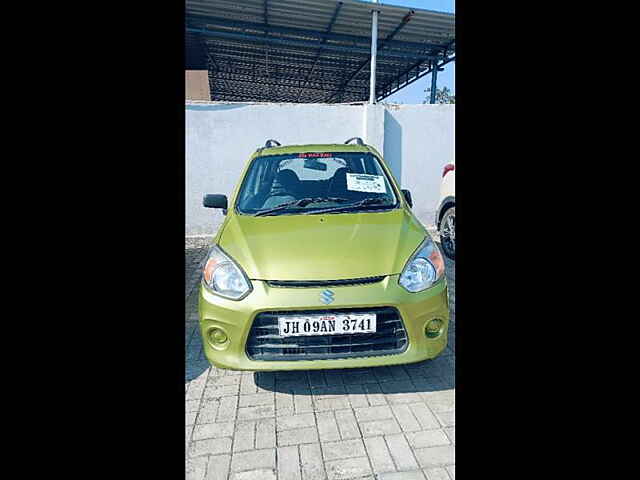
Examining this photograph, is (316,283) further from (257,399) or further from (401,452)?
(401,452)

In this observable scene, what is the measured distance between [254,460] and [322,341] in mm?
645

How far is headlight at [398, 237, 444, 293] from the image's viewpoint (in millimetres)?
2238

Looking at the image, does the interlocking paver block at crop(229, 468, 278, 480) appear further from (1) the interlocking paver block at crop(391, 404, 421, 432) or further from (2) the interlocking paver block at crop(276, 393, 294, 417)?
(1) the interlocking paver block at crop(391, 404, 421, 432)

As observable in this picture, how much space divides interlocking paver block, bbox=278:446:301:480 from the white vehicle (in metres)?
3.83

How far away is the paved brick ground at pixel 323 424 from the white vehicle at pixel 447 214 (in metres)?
2.68

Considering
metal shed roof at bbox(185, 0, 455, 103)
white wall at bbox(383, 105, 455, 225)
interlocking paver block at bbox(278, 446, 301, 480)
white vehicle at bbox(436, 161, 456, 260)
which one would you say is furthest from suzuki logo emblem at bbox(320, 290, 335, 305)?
white wall at bbox(383, 105, 455, 225)

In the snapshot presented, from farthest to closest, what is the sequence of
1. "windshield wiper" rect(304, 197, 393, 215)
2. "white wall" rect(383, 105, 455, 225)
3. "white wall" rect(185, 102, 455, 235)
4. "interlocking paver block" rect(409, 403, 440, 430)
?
"white wall" rect(383, 105, 455, 225)
"white wall" rect(185, 102, 455, 235)
"windshield wiper" rect(304, 197, 393, 215)
"interlocking paver block" rect(409, 403, 440, 430)

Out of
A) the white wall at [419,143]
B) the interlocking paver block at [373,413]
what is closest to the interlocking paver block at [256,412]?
the interlocking paver block at [373,413]

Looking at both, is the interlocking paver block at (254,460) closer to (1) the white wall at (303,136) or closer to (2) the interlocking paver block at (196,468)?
(2) the interlocking paver block at (196,468)
